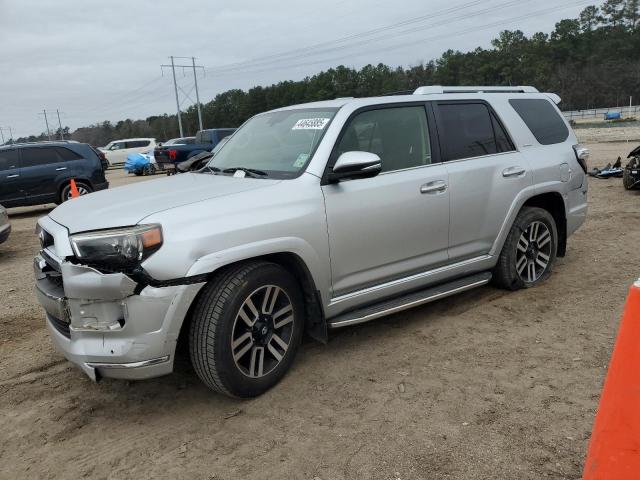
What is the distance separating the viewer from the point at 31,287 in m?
6.36

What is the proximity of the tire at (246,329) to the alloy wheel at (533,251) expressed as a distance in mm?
2524

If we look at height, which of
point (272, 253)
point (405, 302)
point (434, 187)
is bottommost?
point (405, 302)

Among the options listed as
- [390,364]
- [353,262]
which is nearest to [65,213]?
[353,262]

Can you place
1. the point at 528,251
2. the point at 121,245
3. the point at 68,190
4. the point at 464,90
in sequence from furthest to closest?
the point at 68,190 < the point at 528,251 < the point at 464,90 < the point at 121,245

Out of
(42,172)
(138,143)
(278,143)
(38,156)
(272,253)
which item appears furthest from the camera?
(138,143)

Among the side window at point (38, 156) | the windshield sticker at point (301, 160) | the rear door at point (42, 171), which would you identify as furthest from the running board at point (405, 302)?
the side window at point (38, 156)

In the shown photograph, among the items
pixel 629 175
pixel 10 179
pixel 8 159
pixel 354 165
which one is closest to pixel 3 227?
pixel 10 179

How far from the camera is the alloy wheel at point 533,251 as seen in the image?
5090mm

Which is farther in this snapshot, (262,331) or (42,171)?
(42,171)

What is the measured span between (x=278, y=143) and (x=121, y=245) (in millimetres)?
1597

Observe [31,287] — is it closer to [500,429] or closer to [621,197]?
[500,429]

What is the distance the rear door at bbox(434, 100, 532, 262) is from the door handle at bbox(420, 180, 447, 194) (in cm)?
9

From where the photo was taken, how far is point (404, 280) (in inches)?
162

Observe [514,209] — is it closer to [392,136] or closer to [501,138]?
[501,138]
